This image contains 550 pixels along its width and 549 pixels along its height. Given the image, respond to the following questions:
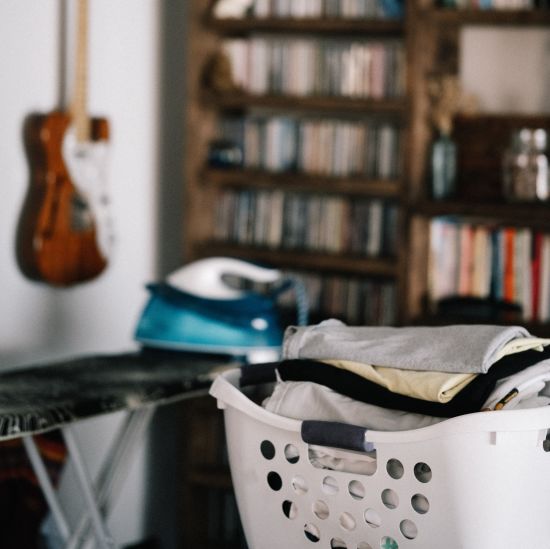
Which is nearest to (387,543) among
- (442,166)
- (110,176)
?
(442,166)

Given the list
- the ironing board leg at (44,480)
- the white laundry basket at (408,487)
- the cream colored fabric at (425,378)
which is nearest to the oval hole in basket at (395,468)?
the white laundry basket at (408,487)

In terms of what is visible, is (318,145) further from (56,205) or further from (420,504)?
(420,504)

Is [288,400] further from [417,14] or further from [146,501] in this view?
[146,501]

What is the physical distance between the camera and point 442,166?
282 centimetres

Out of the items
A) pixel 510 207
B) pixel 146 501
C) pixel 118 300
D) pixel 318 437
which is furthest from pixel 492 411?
pixel 146 501

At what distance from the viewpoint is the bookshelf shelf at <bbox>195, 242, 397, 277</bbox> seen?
114 inches

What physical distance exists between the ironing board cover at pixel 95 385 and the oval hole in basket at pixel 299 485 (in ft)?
1.66

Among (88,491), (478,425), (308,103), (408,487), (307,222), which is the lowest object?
(88,491)

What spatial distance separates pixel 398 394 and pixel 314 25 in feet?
5.22

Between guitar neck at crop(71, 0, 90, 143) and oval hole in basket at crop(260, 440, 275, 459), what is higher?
guitar neck at crop(71, 0, 90, 143)

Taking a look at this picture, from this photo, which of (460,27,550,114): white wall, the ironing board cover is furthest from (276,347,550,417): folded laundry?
(460,27,550,114): white wall

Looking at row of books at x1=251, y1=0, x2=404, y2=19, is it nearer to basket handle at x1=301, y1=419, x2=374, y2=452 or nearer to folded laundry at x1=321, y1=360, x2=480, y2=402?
folded laundry at x1=321, y1=360, x2=480, y2=402

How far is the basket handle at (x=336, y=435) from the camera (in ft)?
4.93

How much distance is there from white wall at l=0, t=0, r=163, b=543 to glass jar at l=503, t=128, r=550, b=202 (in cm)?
105
